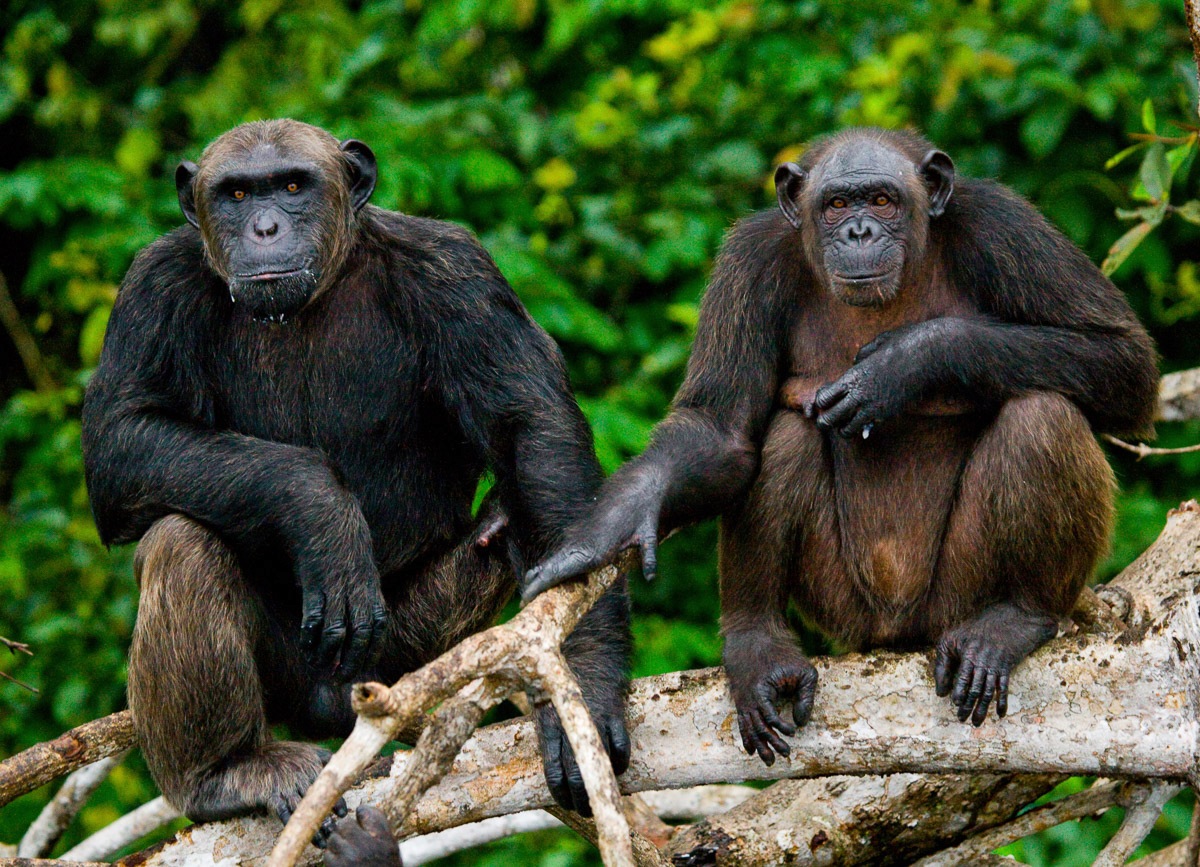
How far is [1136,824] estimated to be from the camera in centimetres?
561

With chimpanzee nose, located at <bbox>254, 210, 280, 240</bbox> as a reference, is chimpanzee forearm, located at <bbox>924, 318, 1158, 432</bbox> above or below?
below

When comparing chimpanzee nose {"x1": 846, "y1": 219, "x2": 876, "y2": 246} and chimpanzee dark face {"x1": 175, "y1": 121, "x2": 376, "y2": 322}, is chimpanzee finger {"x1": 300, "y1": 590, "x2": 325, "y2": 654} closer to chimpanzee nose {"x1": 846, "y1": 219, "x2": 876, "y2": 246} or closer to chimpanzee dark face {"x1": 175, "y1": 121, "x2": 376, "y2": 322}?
chimpanzee dark face {"x1": 175, "y1": 121, "x2": 376, "y2": 322}

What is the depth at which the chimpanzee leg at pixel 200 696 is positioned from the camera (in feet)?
17.6

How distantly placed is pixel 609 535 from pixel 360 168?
6.56ft

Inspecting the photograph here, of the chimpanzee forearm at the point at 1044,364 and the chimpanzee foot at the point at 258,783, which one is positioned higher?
the chimpanzee forearm at the point at 1044,364

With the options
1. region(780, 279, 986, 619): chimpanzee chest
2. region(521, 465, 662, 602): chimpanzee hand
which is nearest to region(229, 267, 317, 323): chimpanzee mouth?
region(521, 465, 662, 602): chimpanzee hand

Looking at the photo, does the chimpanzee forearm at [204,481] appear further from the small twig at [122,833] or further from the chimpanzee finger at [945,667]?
the chimpanzee finger at [945,667]

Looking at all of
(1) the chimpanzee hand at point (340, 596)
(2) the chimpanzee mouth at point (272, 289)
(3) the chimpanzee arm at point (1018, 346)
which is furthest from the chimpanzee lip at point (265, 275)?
(3) the chimpanzee arm at point (1018, 346)

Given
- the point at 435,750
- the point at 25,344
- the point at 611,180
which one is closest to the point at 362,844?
the point at 435,750

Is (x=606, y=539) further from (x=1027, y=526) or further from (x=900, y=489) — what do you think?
(x=1027, y=526)

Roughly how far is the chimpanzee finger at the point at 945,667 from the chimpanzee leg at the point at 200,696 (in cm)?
218

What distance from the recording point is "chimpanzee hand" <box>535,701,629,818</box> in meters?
5.09

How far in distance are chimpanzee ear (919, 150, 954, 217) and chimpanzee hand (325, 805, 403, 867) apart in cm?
312

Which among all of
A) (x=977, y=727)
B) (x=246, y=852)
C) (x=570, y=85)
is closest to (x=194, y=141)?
(x=570, y=85)
